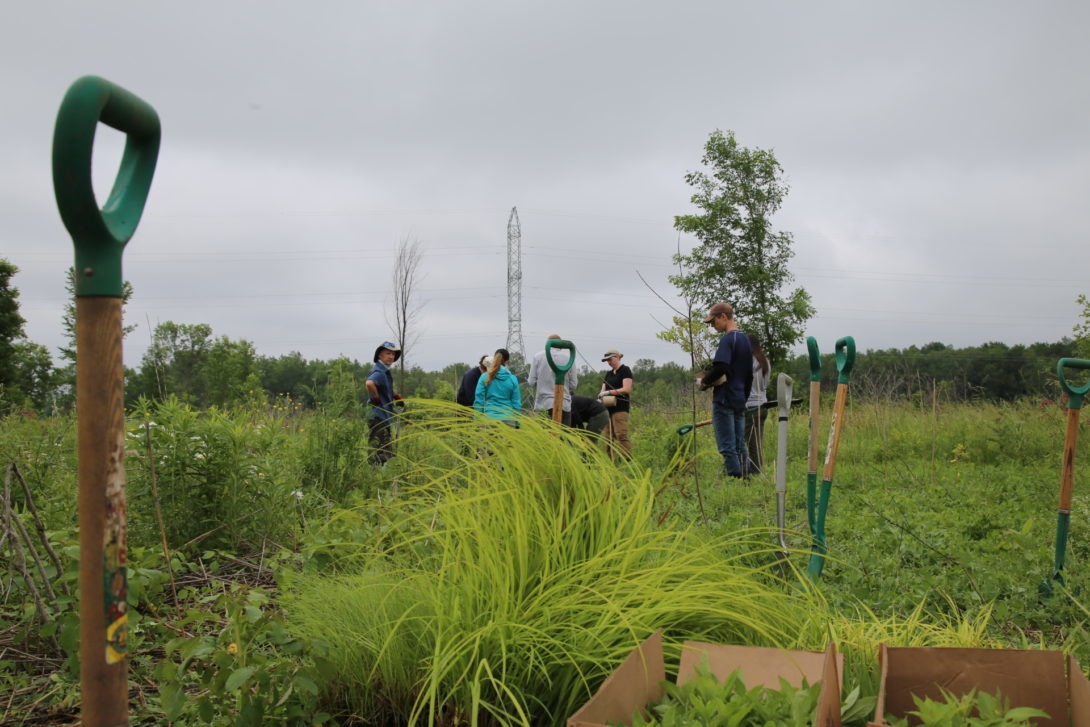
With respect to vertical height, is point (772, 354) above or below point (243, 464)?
above

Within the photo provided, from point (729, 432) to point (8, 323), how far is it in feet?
131

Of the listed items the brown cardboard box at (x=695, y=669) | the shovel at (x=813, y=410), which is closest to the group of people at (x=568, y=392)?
the shovel at (x=813, y=410)

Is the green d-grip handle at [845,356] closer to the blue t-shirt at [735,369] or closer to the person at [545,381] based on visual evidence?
the blue t-shirt at [735,369]

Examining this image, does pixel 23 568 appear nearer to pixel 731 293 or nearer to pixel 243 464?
pixel 243 464

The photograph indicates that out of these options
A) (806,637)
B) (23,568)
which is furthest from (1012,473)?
(23,568)

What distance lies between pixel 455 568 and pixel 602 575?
45 centimetres

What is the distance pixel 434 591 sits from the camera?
6.74ft

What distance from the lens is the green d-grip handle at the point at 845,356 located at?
3.29 metres

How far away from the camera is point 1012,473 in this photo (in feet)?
25.5

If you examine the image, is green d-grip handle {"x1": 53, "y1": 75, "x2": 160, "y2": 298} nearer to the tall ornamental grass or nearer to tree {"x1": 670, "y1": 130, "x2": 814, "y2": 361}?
the tall ornamental grass

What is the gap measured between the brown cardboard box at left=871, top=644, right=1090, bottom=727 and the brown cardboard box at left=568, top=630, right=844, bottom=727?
0.52ft

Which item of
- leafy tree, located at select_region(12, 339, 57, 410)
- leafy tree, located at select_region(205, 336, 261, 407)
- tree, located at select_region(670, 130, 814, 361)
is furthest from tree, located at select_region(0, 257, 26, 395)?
tree, located at select_region(670, 130, 814, 361)

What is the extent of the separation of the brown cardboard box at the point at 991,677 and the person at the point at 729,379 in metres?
5.05

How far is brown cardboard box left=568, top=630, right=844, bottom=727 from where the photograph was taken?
162 centimetres
